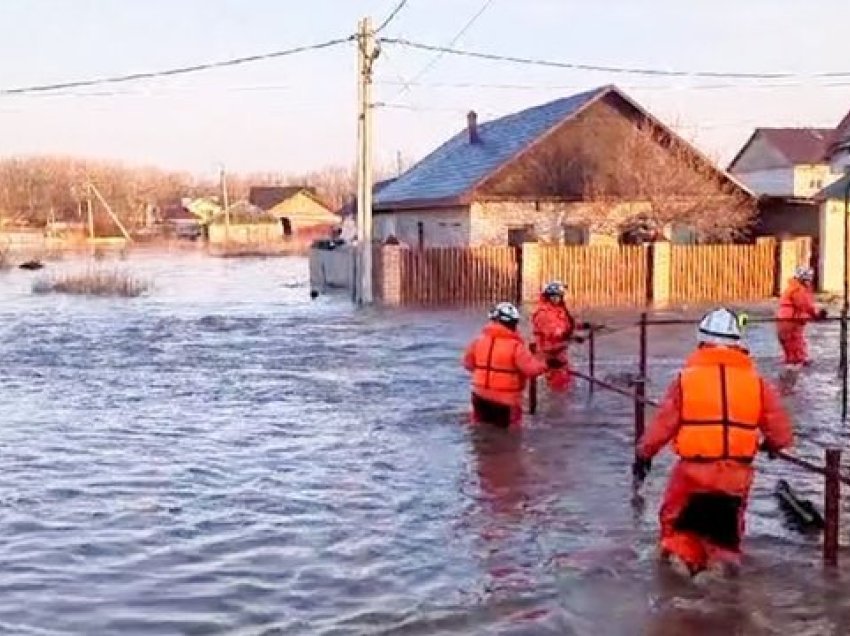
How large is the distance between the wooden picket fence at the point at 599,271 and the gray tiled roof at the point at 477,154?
Answer: 380 centimetres

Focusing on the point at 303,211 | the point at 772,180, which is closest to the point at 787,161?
the point at 772,180

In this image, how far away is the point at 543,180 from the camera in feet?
125

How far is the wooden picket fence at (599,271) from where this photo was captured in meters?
35.1

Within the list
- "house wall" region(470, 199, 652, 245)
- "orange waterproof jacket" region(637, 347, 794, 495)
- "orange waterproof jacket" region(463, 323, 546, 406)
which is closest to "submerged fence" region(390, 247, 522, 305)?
"house wall" region(470, 199, 652, 245)

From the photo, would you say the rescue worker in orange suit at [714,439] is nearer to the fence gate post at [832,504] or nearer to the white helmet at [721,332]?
the white helmet at [721,332]

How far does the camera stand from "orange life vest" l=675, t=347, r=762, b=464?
7887 mm

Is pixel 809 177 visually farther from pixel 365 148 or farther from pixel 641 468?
pixel 641 468

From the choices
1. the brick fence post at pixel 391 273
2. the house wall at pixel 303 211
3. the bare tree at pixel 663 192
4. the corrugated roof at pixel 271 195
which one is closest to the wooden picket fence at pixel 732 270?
the bare tree at pixel 663 192

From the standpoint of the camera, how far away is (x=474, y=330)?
27.2 meters

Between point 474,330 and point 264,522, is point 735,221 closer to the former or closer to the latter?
point 474,330

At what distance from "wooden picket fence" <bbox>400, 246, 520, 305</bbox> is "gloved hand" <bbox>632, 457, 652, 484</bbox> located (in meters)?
23.3

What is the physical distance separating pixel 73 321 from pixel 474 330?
953 centimetres

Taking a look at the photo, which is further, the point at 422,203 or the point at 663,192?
the point at 422,203

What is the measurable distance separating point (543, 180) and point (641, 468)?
2885cm
